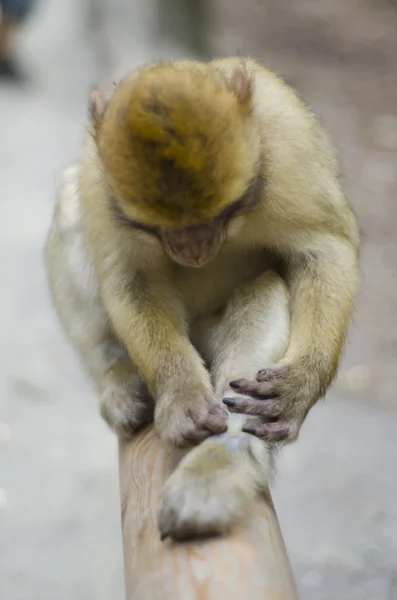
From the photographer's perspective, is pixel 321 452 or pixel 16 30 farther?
pixel 16 30

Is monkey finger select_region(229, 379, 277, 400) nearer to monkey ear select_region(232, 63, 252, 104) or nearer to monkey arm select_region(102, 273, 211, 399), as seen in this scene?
monkey arm select_region(102, 273, 211, 399)

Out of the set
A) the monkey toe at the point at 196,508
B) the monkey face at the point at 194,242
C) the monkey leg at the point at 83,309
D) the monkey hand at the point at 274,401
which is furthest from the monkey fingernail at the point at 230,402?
the monkey leg at the point at 83,309

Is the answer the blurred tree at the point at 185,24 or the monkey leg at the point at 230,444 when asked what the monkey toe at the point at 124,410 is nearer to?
the monkey leg at the point at 230,444

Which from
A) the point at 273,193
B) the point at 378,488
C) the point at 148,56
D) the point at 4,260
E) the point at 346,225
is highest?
the point at 273,193

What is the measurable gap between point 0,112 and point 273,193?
856 centimetres

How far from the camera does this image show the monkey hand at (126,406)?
351cm

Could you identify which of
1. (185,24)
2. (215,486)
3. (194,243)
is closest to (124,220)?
(194,243)

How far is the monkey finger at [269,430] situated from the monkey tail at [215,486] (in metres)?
0.02

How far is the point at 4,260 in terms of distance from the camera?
8.23 meters

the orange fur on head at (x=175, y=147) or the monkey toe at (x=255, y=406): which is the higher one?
the orange fur on head at (x=175, y=147)

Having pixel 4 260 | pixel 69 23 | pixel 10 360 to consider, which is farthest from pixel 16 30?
pixel 10 360

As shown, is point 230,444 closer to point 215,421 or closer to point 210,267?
point 215,421

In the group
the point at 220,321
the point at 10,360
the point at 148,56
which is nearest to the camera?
the point at 220,321

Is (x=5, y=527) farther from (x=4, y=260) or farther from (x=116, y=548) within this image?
(x=4, y=260)
